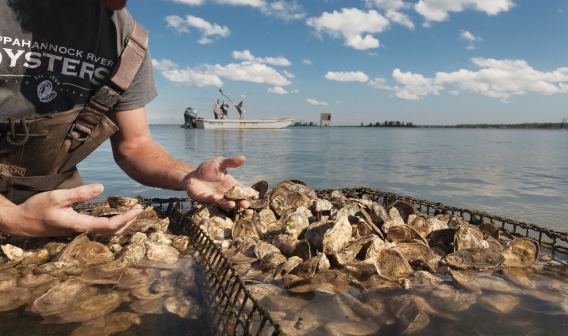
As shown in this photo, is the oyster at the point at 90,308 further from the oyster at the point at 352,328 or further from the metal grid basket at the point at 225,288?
the oyster at the point at 352,328

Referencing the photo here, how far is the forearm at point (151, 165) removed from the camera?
352cm

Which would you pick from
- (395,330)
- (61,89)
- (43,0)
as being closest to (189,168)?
(61,89)

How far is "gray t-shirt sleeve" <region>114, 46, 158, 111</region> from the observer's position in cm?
355

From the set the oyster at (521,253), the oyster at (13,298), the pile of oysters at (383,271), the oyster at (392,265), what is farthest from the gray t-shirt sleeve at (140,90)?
the oyster at (521,253)

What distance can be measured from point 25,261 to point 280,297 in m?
2.65

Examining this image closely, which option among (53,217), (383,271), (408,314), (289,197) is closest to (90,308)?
(53,217)

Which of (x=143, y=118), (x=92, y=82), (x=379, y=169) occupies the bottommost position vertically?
(x=379, y=169)

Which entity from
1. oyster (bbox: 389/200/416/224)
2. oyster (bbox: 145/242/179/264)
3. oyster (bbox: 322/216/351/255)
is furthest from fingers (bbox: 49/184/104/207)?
oyster (bbox: 389/200/416/224)

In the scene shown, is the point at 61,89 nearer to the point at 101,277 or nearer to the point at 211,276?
the point at 101,277

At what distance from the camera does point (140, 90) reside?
11.9 feet

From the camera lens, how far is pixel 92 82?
3330mm

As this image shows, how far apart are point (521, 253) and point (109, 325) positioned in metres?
4.39

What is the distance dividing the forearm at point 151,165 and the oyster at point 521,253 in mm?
3721

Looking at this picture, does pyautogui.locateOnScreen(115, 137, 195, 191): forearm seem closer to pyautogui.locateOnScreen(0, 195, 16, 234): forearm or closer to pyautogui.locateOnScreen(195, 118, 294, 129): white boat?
pyautogui.locateOnScreen(0, 195, 16, 234): forearm
